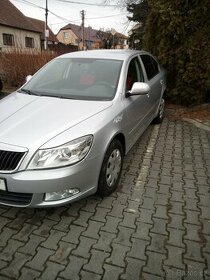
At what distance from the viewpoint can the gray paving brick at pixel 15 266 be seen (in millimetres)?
2469

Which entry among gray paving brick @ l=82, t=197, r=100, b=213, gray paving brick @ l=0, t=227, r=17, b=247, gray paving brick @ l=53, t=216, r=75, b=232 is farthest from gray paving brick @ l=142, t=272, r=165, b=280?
gray paving brick @ l=0, t=227, r=17, b=247

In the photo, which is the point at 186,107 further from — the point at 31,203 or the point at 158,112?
the point at 31,203

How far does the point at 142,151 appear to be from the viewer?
17.0 ft

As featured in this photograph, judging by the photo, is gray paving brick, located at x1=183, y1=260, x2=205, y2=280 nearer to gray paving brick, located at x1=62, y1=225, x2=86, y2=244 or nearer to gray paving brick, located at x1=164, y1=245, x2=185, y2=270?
gray paving brick, located at x1=164, y1=245, x2=185, y2=270

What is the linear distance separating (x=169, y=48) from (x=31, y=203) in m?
6.80

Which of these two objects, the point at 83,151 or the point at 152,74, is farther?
the point at 152,74

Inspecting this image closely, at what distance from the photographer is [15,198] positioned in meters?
2.83

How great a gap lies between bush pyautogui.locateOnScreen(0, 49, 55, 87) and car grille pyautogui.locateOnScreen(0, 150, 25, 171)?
8.64m

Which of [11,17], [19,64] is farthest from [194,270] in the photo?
[11,17]

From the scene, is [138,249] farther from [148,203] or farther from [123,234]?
[148,203]

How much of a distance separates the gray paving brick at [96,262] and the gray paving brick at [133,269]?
212mm

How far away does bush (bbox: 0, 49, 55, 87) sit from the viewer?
10.7 meters

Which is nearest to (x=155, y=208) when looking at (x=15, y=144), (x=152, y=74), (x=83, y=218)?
(x=83, y=218)

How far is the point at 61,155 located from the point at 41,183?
33cm
